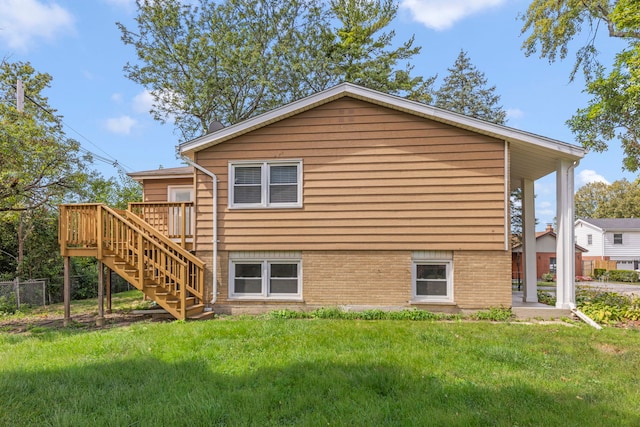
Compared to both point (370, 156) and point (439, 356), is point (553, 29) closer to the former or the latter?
point (370, 156)

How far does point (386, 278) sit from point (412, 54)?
18.6m

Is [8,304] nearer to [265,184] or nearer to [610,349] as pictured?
[265,184]

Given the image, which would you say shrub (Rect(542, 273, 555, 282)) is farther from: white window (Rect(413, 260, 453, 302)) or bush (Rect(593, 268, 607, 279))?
white window (Rect(413, 260, 453, 302))

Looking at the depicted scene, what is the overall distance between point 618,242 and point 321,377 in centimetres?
4128

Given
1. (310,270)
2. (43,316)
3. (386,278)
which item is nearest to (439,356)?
(386,278)

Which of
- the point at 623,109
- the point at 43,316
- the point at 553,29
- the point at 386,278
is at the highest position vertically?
the point at 553,29

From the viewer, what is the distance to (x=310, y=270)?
8.52 metres

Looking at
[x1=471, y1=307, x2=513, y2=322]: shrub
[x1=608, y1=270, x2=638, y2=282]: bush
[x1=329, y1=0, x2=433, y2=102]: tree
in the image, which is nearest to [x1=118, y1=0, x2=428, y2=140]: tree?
[x1=329, y1=0, x2=433, y2=102]: tree

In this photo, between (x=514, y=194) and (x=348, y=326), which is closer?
(x=348, y=326)

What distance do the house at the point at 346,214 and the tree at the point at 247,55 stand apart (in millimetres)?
12529

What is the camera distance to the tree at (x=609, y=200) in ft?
152

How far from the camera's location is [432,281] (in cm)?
834

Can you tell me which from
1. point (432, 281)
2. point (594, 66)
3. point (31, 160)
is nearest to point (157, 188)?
point (31, 160)

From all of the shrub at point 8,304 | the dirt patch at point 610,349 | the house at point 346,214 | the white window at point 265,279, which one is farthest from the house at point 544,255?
the shrub at point 8,304
